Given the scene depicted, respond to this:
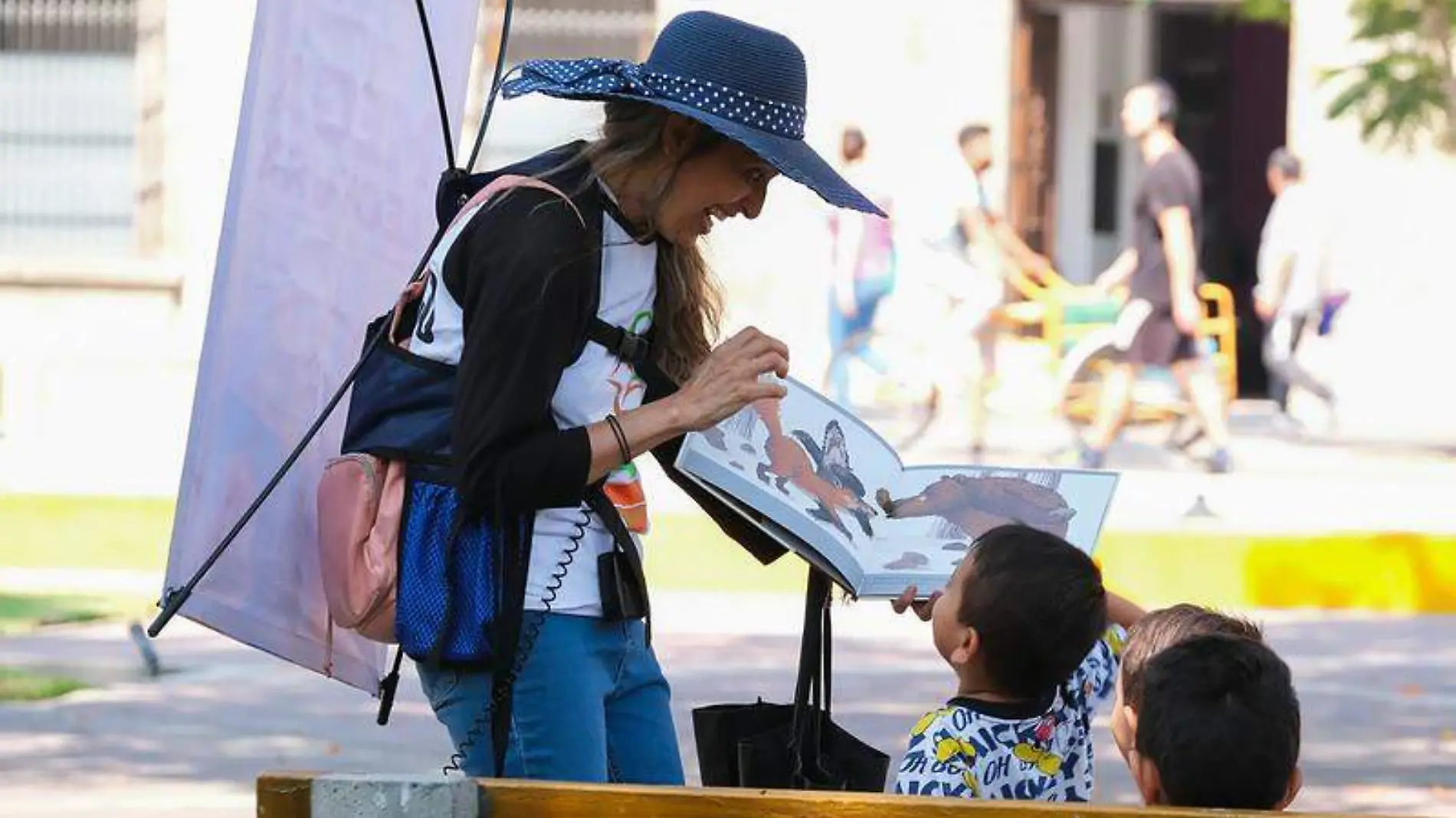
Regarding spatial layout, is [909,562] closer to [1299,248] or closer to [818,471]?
[818,471]

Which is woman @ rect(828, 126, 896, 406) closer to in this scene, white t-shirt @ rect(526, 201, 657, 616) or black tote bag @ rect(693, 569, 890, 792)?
black tote bag @ rect(693, 569, 890, 792)

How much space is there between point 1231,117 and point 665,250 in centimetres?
1695

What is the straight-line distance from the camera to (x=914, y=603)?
342 centimetres

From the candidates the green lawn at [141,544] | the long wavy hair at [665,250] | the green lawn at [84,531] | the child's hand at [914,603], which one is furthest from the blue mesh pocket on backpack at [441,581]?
the green lawn at [84,531]

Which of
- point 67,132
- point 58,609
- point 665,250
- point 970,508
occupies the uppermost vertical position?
point 665,250

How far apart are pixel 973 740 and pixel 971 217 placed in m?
10.3

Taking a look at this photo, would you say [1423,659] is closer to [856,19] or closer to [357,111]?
[357,111]

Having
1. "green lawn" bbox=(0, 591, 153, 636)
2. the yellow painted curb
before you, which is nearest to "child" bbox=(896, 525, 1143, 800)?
"green lawn" bbox=(0, 591, 153, 636)

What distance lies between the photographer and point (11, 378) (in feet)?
51.3

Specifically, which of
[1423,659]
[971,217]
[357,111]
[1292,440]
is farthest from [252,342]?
[1292,440]

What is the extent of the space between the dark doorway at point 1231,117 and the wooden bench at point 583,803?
16758 mm

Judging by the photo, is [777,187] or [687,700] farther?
[777,187]

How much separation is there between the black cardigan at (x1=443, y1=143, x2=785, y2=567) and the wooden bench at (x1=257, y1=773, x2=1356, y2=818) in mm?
480

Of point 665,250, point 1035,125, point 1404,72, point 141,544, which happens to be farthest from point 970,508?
point 1035,125
